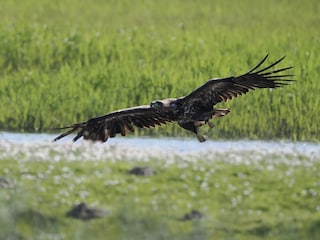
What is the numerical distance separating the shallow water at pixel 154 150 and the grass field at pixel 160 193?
0.02 metres

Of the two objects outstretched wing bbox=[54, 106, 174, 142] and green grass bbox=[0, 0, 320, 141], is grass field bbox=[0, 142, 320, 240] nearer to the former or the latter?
outstretched wing bbox=[54, 106, 174, 142]

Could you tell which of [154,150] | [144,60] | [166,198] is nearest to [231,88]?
[166,198]

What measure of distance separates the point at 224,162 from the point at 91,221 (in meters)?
2.02

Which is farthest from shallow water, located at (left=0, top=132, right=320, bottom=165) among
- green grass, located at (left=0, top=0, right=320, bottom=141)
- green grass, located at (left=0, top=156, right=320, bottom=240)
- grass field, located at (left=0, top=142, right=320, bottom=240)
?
green grass, located at (left=0, top=0, right=320, bottom=141)

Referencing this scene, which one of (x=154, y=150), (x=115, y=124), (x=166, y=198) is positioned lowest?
(x=166, y=198)

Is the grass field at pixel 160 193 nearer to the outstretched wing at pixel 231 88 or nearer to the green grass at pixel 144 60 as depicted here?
the green grass at pixel 144 60

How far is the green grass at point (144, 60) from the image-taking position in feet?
43.0

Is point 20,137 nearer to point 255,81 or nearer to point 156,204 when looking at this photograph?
point 156,204

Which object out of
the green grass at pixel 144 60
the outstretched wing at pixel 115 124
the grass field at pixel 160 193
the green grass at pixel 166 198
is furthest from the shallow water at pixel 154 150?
the outstretched wing at pixel 115 124

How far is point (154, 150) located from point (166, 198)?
1.72m

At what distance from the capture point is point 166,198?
10.3 meters

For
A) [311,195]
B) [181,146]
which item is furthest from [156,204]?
[181,146]

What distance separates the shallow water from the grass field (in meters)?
0.02

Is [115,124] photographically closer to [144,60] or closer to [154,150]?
[154,150]
